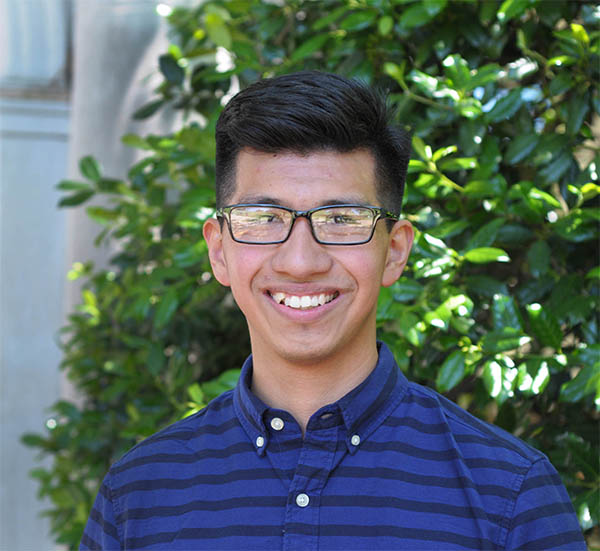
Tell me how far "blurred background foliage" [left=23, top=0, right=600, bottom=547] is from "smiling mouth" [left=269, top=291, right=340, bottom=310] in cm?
41

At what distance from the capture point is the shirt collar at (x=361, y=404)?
1.29 meters

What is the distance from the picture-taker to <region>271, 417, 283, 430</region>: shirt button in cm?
130

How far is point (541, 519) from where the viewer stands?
118 cm

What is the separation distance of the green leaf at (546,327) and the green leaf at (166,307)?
0.98 meters

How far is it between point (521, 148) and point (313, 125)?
28.7 inches

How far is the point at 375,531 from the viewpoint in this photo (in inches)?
46.8

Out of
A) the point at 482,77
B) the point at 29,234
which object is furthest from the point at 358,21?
the point at 29,234

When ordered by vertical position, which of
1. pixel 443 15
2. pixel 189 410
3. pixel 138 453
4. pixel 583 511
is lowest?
pixel 189 410

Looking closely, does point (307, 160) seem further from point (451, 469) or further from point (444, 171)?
point (444, 171)

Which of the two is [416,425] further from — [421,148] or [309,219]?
[421,148]

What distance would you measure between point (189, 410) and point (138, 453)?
58 cm

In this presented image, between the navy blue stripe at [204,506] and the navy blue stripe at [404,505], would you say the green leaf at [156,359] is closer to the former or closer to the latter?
the navy blue stripe at [204,506]

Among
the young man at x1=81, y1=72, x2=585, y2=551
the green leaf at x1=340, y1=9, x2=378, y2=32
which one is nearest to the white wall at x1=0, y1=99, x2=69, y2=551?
the green leaf at x1=340, y1=9, x2=378, y2=32

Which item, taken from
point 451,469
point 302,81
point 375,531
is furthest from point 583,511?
point 302,81
